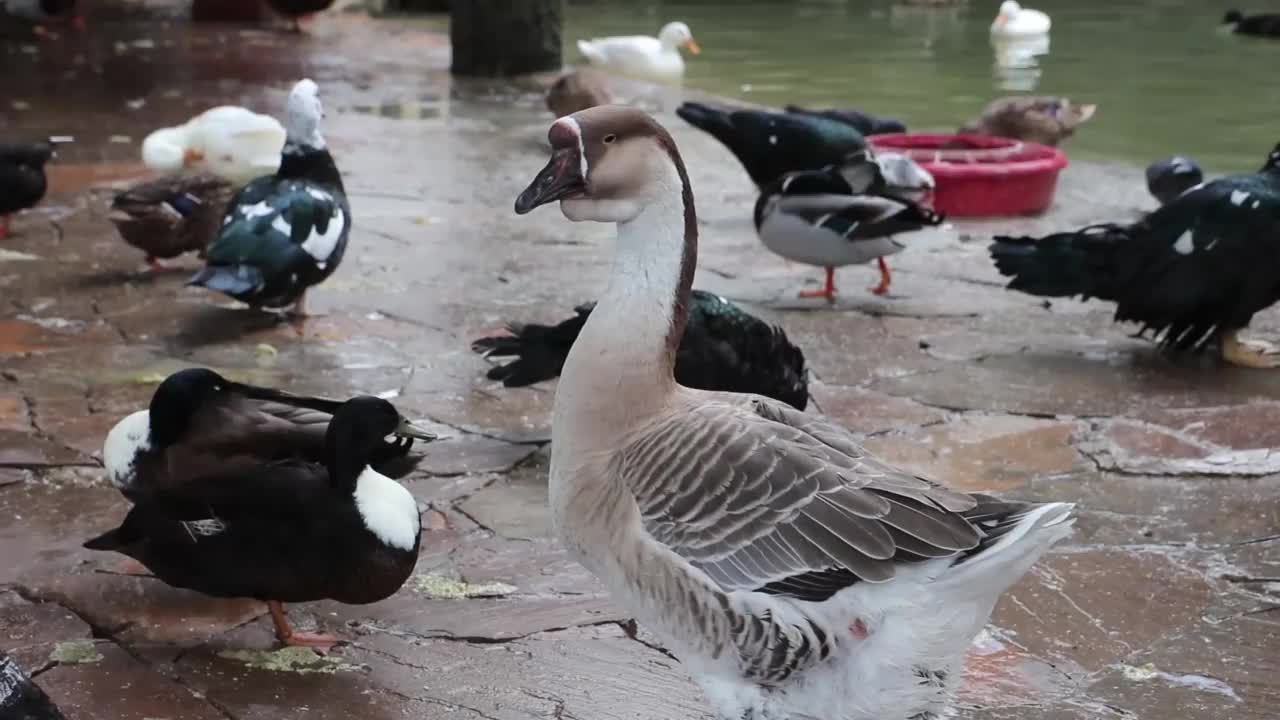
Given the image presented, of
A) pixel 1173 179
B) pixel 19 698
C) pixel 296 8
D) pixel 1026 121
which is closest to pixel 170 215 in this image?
pixel 19 698

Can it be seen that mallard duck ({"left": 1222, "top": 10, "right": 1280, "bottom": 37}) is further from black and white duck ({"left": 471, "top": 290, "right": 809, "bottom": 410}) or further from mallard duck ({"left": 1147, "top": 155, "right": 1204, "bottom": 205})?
black and white duck ({"left": 471, "top": 290, "right": 809, "bottom": 410})

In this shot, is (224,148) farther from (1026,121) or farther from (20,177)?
(1026,121)

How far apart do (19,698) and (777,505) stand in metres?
1.50

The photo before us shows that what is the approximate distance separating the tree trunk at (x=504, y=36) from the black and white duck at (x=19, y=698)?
40.6ft

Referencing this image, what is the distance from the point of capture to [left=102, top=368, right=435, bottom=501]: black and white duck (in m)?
3.96

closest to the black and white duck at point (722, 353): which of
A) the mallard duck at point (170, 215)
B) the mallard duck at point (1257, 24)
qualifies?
the mallard duck at point (170, 215)

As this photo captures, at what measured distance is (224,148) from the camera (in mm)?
8305

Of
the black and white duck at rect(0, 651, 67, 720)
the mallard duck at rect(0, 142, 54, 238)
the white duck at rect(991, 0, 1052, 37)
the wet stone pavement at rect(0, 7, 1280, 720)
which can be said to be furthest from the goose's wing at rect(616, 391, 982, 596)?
the white duck at rect(991, 0, 1052, 37)

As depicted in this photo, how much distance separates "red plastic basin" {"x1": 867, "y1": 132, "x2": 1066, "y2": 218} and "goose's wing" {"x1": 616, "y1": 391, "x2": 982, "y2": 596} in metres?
5.90

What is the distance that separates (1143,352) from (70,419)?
4471 millimetres

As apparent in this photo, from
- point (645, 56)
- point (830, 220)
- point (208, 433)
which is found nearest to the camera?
point (208, 433)

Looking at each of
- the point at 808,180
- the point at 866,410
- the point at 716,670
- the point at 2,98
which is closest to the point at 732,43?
the point at 2,98

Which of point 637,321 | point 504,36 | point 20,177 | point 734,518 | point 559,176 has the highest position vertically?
point 559,176

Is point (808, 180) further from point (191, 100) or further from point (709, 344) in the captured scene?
point (191, 100)
